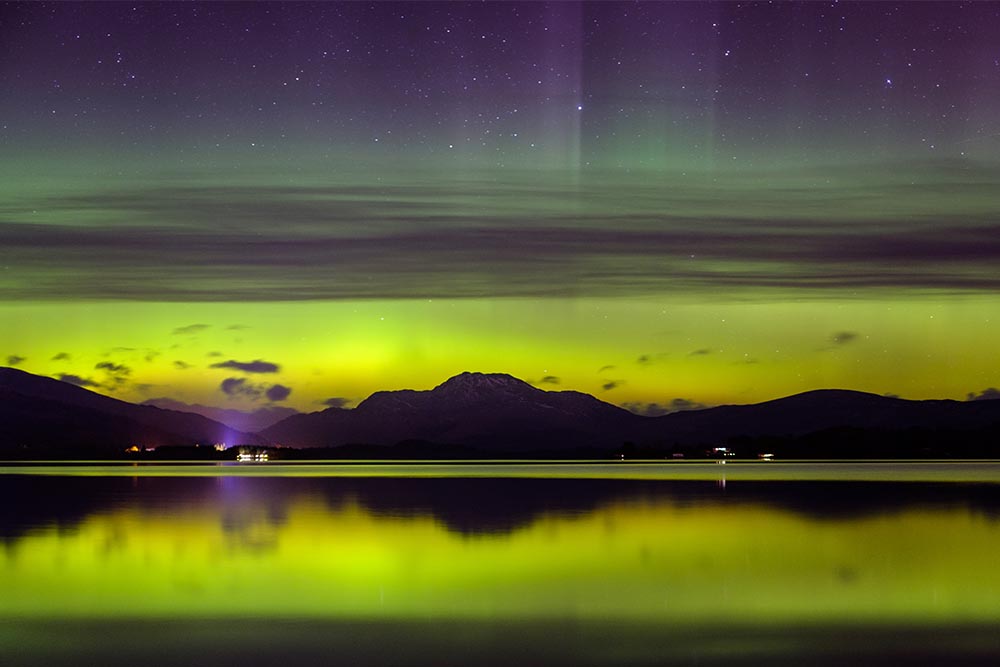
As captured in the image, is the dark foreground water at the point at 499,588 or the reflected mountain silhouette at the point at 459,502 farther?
the reflected mountain silhouette at the point at 459,502

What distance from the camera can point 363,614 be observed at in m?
20.3

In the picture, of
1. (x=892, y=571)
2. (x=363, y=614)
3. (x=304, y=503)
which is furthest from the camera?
(x=304, y=503)

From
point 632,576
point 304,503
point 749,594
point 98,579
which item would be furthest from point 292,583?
point 304,503

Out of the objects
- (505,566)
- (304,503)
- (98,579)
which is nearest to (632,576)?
(505,566)

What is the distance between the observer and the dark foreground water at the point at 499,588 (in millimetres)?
17312

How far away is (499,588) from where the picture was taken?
23.5 m

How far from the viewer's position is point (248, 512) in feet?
151

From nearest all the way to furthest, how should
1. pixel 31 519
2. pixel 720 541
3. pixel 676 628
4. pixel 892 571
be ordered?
pixel 676 628
pixel 892 571
pixel 720 541
pixel 31 519

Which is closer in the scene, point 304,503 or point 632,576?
point 632,576

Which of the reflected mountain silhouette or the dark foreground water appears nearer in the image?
the dark foreground water

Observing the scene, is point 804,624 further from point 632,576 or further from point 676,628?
point 632,576

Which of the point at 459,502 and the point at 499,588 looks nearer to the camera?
the point at 499,588

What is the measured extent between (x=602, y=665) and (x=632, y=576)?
31.8 feet

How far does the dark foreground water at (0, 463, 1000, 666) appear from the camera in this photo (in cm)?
1731
